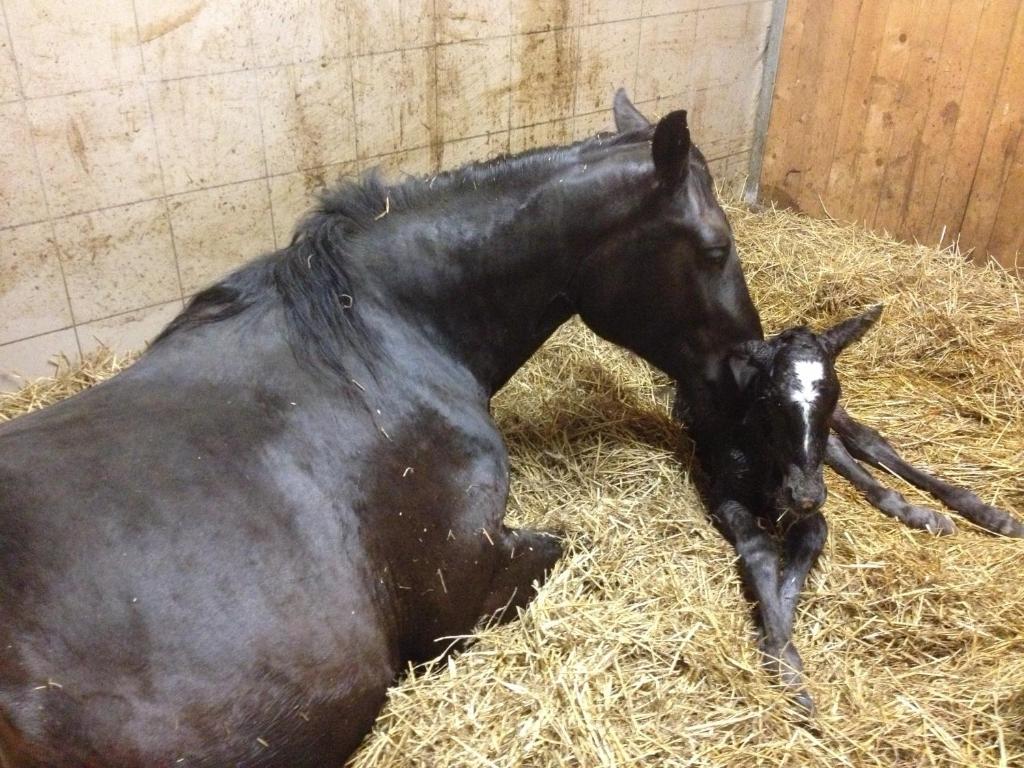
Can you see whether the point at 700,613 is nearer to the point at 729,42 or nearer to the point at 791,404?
the point at 791,404

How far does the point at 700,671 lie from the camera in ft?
7.59

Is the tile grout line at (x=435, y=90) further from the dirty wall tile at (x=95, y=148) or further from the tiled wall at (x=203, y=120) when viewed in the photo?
the dirty wall tile at (x=95, y=148)

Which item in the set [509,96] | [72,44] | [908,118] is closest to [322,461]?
[72,44]

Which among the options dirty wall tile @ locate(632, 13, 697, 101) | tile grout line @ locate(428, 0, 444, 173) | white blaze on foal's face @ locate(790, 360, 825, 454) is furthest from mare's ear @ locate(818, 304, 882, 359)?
dirty wall tile @ locate(632, 13, 697, 101)

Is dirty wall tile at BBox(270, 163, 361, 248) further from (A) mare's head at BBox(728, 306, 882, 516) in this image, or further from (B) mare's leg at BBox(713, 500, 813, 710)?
(B) mare's leg at BBox(713, 500, 813, 710)

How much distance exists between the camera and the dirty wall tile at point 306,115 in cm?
356

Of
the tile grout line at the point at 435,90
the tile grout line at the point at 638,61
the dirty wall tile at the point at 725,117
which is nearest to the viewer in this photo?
the tile grout line at the point at 435,90

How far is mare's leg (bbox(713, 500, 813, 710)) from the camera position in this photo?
2340 millimetres

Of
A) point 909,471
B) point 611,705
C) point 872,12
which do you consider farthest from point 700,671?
point 872,12

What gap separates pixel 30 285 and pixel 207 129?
93 centimetres

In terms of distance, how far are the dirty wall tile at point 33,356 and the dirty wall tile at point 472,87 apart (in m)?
2.00

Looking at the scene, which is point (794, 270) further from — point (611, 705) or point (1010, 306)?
point (611, 705)

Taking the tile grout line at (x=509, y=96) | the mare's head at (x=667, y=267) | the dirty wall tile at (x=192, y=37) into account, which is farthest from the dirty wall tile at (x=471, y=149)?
the mare's head at (x=667, y=267)

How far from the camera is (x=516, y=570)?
2.42 metres
